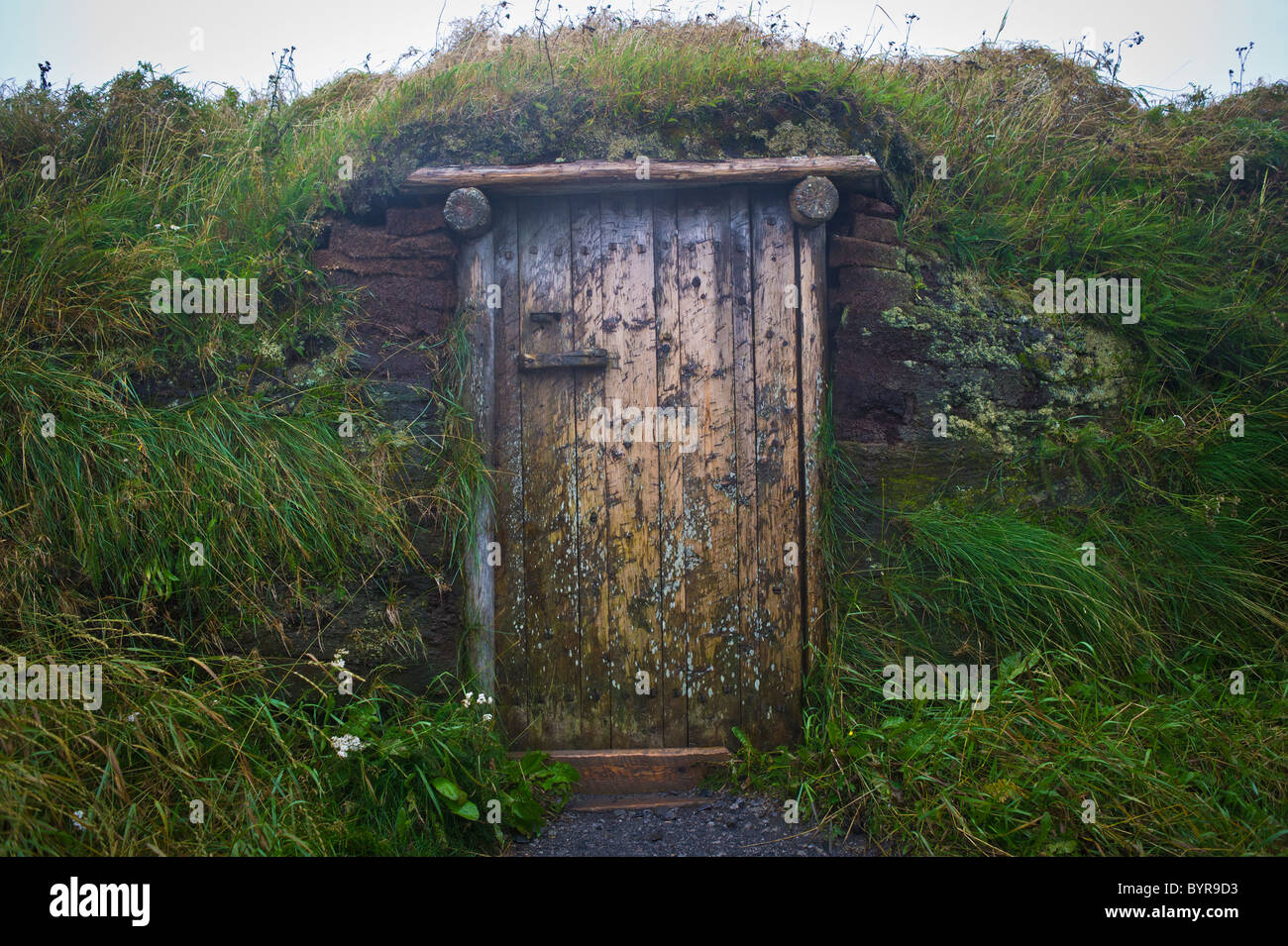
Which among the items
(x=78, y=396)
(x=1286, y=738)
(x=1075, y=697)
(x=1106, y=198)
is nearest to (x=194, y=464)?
(x=78, y=396)

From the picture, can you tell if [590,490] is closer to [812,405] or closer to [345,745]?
[812,405]

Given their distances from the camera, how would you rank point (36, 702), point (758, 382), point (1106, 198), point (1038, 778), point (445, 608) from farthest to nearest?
point (1106, 198) < point (758, 382) < point (445, 608) < point (1038, 778) < point (36, 702)

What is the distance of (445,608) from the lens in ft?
9.65

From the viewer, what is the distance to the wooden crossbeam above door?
304cm

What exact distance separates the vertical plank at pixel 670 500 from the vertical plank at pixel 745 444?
26 cm

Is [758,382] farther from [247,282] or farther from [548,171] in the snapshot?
[247,282]

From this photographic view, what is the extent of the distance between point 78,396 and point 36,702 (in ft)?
4.11

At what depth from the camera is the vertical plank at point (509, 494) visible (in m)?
3.10

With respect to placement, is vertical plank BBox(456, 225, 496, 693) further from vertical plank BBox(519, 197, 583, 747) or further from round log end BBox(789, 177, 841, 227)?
round log end BBox(789, 177, 841, 227)

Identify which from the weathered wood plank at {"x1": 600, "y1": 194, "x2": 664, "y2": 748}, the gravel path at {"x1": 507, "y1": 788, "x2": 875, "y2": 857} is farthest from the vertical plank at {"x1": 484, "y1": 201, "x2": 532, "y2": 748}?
the gravel path at {"x1": 507, "y1": 788, "x2": 875, "y2": 857}

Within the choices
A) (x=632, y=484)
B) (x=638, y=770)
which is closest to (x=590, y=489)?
(x=632, y=484)

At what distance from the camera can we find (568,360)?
3133 millimetres

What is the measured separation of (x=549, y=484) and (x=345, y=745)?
129 cm

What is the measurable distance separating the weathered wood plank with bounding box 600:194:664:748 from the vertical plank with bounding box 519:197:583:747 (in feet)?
0.58
